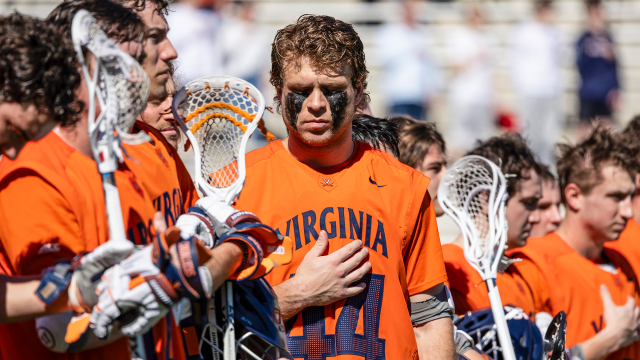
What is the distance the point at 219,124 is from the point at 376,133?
0.91m

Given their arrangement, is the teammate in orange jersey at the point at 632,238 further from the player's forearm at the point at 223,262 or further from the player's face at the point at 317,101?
the player's forearm at the point at 223,262

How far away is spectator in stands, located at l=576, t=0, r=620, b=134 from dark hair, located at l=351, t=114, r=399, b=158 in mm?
7632

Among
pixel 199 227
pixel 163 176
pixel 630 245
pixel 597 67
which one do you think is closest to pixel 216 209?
pixel 199 227

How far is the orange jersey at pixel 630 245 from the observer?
4.79m

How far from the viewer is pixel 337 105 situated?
2746 mm

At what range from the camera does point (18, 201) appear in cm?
204

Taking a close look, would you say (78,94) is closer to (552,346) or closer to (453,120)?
(552,346)

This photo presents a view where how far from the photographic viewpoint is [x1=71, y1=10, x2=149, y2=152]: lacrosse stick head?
1958 millimetres

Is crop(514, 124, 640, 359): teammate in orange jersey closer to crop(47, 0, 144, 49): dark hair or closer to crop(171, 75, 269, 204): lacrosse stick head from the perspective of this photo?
crop(171, 75, 269, 204): lacrosse stick head

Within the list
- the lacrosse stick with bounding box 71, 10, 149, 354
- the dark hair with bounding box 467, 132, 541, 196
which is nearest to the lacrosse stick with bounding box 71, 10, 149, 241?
the lacrosse stick with bounding box 71, 10, 149, 354

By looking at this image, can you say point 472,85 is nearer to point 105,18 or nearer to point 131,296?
point 105,18

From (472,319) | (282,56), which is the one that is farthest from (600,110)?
(282,56)

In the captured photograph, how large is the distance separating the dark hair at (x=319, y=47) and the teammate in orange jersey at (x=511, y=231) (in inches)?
52.7

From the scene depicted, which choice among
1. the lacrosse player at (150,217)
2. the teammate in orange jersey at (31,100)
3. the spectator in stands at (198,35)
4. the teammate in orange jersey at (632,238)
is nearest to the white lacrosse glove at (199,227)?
the lacrosse player at (150,217)
